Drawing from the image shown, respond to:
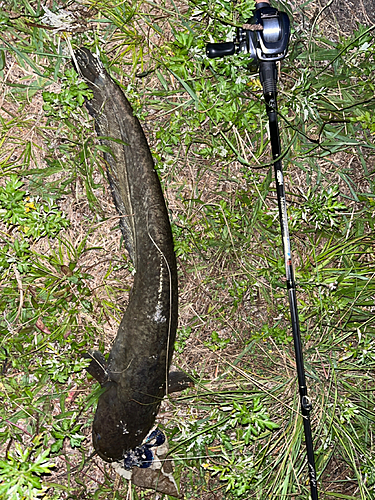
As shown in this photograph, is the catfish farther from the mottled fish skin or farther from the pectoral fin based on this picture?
the pectoral fin

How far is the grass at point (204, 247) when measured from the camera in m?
2.95

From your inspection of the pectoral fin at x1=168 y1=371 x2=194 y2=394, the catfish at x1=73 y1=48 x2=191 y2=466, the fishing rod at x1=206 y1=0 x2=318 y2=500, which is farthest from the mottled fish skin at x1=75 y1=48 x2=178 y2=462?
the fishing rod at x1=206 y1=0 x2=318 y2=500

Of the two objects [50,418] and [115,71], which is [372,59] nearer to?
[115,71]

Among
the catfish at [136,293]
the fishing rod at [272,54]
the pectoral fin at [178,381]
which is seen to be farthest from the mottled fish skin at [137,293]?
the fishing rod at [272,54]

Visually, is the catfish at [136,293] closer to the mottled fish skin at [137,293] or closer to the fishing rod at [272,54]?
the mottled fish skin at [137,293]

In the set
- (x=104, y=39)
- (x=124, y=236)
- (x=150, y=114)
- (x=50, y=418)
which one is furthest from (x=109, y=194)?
(x=50, y=418)

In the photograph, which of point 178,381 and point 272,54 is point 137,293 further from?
point 272,54

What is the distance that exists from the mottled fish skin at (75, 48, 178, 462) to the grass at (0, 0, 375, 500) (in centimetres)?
19

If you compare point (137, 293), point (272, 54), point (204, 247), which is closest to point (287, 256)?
point (204, 247)

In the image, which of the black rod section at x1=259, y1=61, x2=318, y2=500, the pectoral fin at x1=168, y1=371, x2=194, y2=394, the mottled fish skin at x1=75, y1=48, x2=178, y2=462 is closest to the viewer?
the black rod section at x1=259, y1=61, x2=318, y2=500

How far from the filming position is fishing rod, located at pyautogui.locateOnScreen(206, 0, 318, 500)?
7.75 ft

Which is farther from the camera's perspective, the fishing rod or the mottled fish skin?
the mottled fish skin

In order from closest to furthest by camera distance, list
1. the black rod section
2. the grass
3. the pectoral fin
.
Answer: the black rod section, the grass, the pectoral fin

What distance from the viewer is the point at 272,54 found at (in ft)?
7.86
